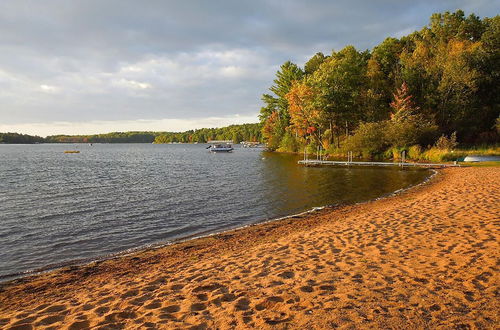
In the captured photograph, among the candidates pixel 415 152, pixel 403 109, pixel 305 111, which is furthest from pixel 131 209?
pixel 305 111

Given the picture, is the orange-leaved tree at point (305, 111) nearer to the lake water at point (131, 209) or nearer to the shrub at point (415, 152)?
the shrub at point (415, 152)

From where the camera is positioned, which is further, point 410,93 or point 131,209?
point 410,93

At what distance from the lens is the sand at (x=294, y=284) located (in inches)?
215

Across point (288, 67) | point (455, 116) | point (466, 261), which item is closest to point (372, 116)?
point (455, 116)

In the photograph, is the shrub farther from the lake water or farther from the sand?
the sand

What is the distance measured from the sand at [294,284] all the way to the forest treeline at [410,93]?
39519mm

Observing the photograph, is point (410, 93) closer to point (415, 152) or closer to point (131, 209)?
point (415, 152)

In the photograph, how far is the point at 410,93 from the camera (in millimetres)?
55531

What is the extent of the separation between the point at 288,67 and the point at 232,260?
7536cm

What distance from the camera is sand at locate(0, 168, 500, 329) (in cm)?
547

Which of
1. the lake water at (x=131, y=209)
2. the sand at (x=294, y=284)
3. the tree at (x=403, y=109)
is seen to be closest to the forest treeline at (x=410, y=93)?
the tree at (x=403, y=109)

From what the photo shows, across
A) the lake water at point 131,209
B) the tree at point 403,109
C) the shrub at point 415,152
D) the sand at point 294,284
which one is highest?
the tree at point 403,109

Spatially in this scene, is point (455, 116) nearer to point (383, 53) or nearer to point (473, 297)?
point (383, 53)

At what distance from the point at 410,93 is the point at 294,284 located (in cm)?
5814
